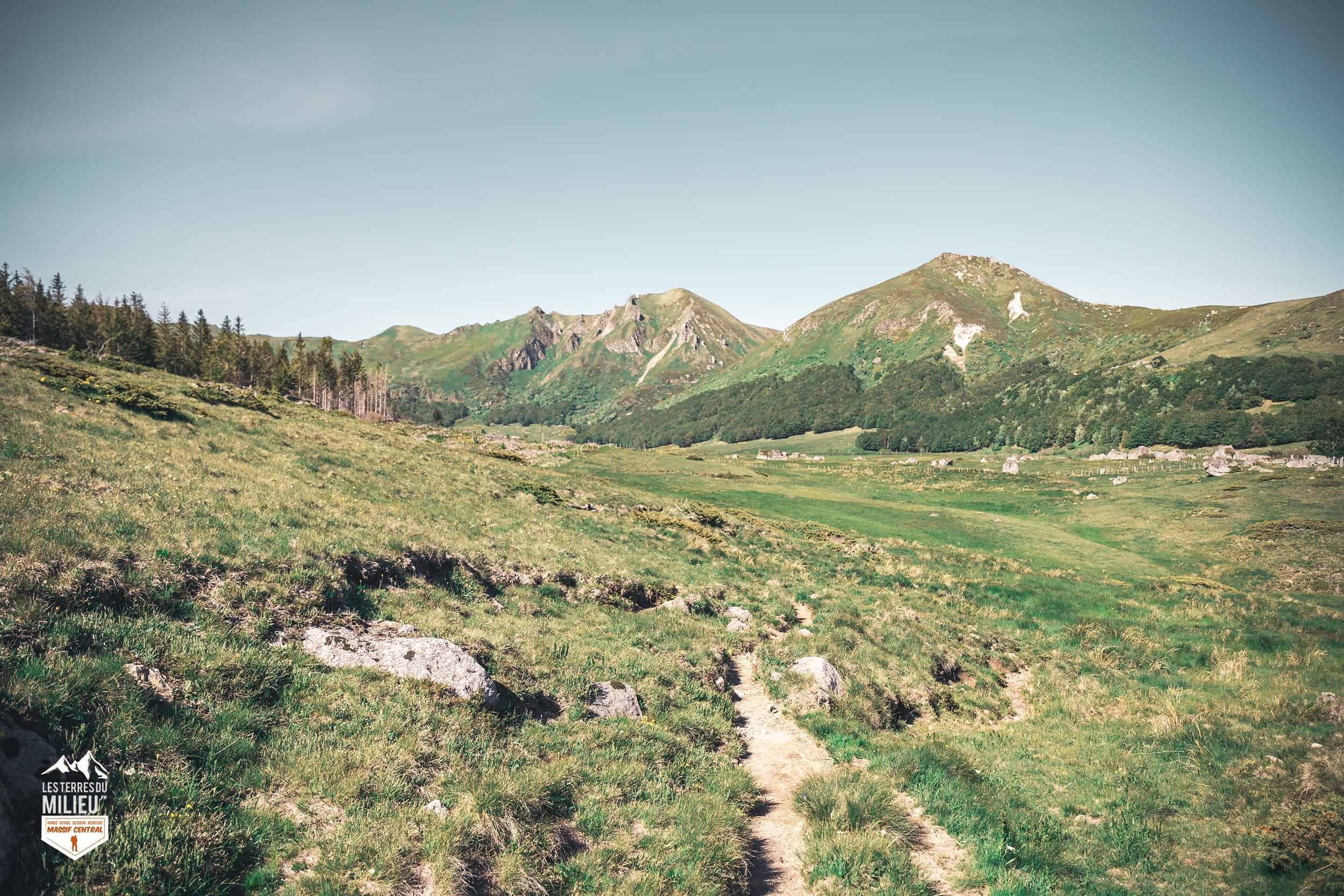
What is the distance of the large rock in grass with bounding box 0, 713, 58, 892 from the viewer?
552cm

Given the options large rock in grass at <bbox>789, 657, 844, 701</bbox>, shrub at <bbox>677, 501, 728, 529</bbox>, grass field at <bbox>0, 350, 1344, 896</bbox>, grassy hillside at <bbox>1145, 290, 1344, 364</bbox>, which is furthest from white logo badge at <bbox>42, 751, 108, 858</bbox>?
grassy hillside at <bbox>1145, 290, 1344, 364</bbox>

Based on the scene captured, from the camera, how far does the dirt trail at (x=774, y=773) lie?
33.0 feet

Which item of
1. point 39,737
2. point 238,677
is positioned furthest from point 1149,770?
point 39,737

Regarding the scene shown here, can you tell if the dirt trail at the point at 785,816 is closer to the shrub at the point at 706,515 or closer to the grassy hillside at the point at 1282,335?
the shrub at the point at 706,515

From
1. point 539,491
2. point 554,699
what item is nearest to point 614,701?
point 554,699

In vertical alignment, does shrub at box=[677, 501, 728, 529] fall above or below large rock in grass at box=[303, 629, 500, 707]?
below

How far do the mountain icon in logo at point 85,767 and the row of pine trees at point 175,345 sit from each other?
3795 inches

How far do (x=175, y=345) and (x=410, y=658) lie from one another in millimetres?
141403

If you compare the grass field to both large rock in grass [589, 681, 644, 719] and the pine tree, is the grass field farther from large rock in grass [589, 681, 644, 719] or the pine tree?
the pine tree

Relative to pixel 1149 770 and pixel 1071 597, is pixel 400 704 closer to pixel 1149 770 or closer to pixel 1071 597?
pixel 1149 770

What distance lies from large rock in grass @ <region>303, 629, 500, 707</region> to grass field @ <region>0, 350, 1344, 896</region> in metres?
0.45

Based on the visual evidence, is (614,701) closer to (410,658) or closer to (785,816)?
(785,816)

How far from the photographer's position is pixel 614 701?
45.7 ft

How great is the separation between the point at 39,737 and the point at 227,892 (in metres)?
3.08
